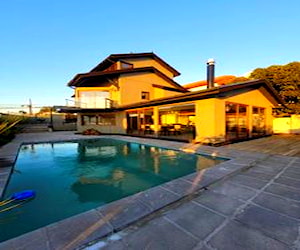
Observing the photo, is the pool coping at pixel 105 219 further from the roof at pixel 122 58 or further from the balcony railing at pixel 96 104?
the roof at pixel 122 58

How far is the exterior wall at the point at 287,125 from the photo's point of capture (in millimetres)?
15695

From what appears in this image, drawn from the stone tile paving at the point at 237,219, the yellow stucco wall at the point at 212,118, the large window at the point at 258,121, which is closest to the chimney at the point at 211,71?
the yellow stucco wall at the point at 212,118

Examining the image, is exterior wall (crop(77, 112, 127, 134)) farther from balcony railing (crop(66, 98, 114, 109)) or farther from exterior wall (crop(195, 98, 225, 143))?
exterior wall (crop(195, 98, 225, 143))

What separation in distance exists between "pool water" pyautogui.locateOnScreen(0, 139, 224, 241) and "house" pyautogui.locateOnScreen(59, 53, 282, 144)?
3384 mm

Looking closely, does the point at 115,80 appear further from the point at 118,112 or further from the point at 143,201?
Answer: the point at 143,201

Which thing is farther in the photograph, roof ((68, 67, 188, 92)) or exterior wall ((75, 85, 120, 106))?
exterior wall ((75, 85, 120, 106))

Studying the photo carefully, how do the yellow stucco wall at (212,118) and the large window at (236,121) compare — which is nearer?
the yellow stucco wall at (212,118)

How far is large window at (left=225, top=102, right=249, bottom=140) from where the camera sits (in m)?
10.7

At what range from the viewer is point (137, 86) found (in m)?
18.1

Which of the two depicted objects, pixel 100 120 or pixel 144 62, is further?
pixel 144 62

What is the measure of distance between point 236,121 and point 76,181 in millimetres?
9725

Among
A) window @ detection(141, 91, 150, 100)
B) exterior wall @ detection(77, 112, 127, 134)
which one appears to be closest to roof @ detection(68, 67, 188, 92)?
window @ detection(141, 91, 150, 100)

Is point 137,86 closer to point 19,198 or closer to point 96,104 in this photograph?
point 96,104

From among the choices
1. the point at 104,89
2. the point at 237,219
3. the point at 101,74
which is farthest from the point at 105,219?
the point at 104,89
